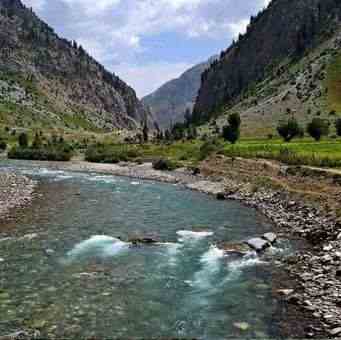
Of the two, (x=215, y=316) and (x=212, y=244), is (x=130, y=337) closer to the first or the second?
(x=215, y=316)

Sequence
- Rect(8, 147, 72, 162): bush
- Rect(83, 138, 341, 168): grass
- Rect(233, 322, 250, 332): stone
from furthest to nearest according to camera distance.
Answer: Rect(8, 147, 72, 162): bush < Rect(83, 138, 341, 168): grass < Rect(233, 322, 250, 332): stone

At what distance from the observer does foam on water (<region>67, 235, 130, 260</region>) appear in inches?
1118

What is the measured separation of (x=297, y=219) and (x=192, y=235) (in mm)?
9319

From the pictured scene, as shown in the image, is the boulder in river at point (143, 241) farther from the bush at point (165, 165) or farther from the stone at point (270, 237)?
the bush at point (165, 165)

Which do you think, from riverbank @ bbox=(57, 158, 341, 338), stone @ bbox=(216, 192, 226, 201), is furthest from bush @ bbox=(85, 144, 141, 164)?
stone @ bbox=(216, 192, 226, 201)

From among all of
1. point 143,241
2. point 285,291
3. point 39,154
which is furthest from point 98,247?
point 39,154

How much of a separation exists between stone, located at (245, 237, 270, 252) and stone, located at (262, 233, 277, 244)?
683 mm

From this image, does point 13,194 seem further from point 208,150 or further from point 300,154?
point 208,150

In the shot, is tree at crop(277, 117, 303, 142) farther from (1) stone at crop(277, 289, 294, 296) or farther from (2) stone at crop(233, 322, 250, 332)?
(2) stone at crop(233, 322, 250, 332)

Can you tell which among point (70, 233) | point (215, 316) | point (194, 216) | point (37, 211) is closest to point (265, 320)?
point (215, 316)

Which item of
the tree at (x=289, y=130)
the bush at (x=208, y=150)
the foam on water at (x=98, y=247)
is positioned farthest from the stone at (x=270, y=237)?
the tree at (x=289, y=130)

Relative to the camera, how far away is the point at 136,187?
208 feet

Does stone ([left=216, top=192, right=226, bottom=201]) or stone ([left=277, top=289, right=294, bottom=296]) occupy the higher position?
stone ([left=277, top=289, right=294, bottom=296])

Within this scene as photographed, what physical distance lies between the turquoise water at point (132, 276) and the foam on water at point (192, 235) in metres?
0.07
